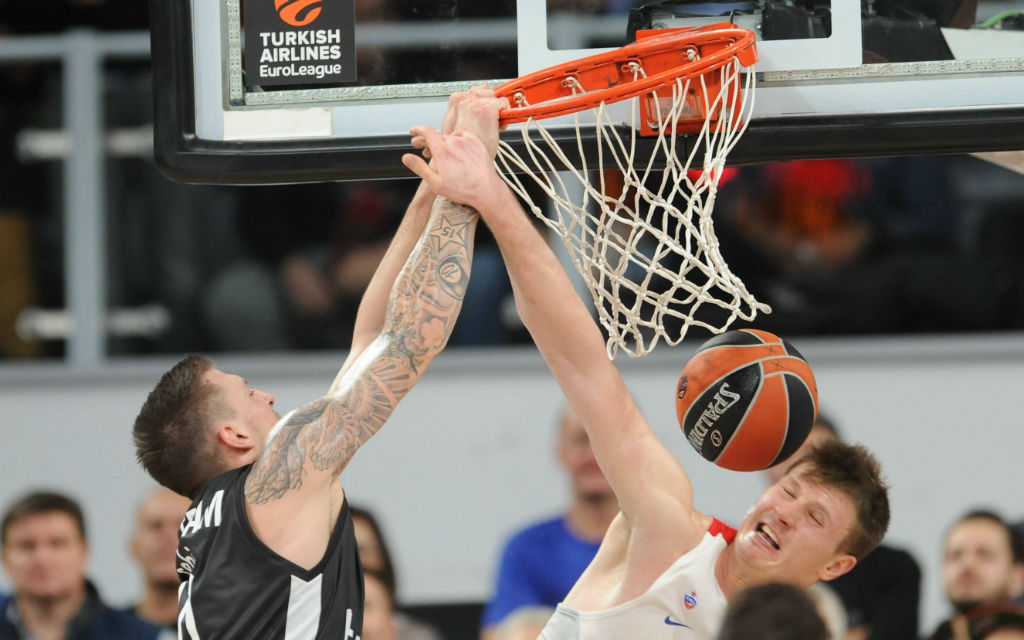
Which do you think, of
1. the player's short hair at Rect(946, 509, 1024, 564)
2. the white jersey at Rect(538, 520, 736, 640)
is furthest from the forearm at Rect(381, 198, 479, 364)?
the player's short hair at Rect(946, 509, 1024, 564)

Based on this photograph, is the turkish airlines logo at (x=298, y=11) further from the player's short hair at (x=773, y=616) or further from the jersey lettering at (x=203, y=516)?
the player's short hair at (x=773, y=616)

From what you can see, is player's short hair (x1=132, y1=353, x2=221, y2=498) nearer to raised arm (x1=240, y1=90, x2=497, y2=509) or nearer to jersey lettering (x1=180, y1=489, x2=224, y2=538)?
jersey lettering (x1=180, y1=489, x2=224, y2=538)

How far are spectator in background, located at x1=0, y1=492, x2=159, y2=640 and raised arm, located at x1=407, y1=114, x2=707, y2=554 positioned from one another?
2.57 m

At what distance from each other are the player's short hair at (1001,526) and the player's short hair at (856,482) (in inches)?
68.8

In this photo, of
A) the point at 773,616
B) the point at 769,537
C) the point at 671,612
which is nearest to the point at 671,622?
the point at 671,612

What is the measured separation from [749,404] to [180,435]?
4.28 ft

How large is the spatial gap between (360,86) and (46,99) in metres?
2.82

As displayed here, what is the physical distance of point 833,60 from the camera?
10.7 feet

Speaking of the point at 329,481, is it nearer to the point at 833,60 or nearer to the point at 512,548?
the point at 833,60

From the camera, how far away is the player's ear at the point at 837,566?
10.9 feet

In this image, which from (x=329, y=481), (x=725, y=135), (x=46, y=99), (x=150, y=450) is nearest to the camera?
(x=329, y=481)

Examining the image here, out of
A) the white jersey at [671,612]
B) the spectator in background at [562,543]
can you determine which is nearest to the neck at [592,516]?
the spectator in background at [562,543]

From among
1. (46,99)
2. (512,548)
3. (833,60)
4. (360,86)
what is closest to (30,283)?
(46,99)

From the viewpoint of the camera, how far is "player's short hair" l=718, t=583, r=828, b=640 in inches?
90.1
